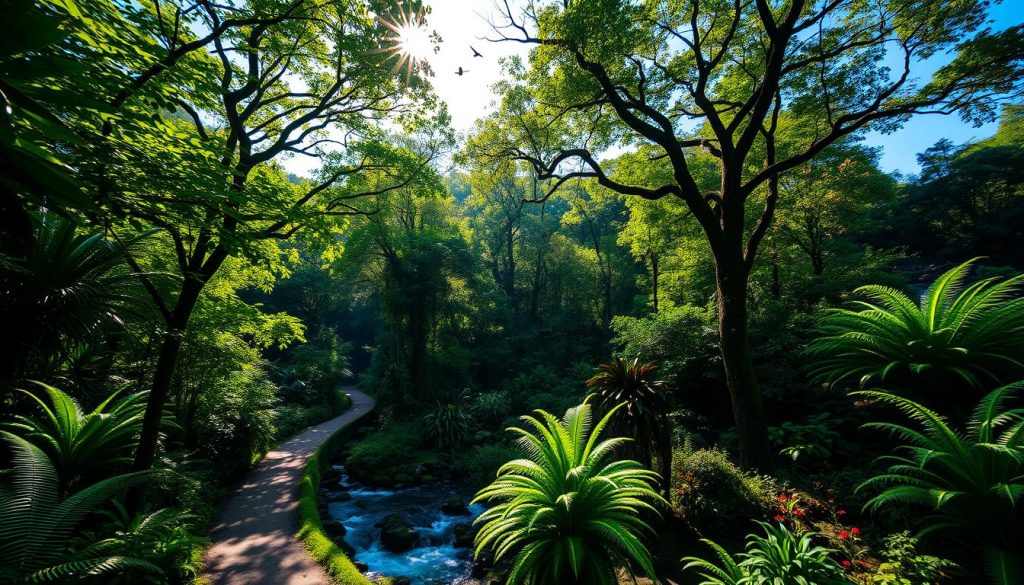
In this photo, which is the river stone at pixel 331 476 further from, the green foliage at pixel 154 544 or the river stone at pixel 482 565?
the river stone at pixel 482 565

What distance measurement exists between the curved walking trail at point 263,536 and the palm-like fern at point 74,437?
91.9 inches

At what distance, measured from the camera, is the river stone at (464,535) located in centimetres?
789

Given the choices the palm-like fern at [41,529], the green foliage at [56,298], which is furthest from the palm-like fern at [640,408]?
the green foliage at [56,298]

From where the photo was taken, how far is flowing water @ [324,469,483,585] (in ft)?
22.8

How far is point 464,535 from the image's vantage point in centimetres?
795

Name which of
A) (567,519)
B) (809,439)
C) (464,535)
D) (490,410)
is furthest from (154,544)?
(490,410)

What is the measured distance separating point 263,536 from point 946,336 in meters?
11.9

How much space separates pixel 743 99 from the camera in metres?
8.81

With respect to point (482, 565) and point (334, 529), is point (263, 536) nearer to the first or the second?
point (334, 529)

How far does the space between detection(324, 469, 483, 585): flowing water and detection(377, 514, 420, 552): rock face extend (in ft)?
0.41

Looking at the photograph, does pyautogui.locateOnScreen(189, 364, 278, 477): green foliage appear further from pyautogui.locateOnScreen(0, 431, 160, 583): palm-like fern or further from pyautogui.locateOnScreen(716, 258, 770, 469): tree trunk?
pyautogui.locateOnScreen(716, 258, 770, 469): tree trunk

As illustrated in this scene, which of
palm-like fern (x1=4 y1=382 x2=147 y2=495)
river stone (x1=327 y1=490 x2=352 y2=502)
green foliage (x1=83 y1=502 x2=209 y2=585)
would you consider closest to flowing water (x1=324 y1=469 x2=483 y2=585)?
river stone (x1=327 y1=490 x2=352 y2=502)

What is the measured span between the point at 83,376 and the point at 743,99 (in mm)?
15259

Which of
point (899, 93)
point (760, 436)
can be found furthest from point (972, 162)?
point (760, 436)
